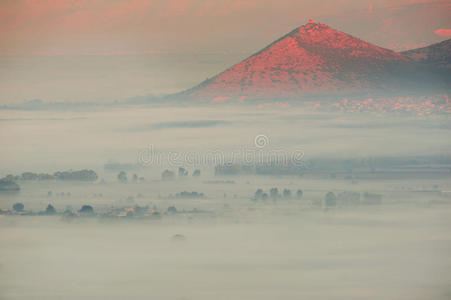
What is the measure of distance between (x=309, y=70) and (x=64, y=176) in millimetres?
23959

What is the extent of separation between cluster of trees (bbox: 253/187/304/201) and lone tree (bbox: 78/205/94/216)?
737cm

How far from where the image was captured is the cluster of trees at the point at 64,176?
28.9 m

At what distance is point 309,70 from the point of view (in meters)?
48.4

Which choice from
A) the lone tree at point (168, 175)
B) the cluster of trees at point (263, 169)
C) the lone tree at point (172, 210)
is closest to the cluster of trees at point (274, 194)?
the cluster of trees at point (263, 169)

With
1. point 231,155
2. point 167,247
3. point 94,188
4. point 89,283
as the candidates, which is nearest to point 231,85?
point 231,155

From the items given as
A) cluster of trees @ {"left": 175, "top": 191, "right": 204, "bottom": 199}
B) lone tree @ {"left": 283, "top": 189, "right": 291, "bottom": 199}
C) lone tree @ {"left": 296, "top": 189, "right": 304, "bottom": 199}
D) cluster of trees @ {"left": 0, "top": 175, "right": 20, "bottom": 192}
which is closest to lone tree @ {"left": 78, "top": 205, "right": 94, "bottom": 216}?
cluster of trees @ {"left": 0, "top": 175, "right": 20, "bottom": 192}

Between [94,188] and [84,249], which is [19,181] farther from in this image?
[84,249]

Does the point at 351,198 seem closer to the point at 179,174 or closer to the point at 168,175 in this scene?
the point at 179,174

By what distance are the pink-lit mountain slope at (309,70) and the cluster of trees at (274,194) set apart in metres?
16.7

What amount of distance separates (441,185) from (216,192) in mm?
11945

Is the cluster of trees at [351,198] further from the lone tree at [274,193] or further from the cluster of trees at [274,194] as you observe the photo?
the lone tree at [274,193]

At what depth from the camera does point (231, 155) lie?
3681 cm

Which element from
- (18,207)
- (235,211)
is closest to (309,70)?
(235,211)

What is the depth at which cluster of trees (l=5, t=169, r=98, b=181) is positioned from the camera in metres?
28.9
